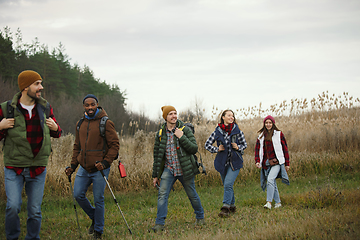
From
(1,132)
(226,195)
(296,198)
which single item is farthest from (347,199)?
(1,132)

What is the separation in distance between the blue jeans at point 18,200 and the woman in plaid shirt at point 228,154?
354 centimetres

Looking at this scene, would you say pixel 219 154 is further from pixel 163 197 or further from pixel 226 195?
pixel 163 197

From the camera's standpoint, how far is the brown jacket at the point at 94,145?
15.6 ft

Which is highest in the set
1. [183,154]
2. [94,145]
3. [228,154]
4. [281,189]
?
[94,145]

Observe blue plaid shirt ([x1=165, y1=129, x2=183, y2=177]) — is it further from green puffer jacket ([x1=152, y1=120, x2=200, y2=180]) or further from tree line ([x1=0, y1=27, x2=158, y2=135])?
tree line ([x1=0, y1=27, x2=158, y2=135])

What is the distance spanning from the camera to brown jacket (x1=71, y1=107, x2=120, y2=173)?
477cm

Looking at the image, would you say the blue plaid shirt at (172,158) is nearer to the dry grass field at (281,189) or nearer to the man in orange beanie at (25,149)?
the dry grass field at (281,189)

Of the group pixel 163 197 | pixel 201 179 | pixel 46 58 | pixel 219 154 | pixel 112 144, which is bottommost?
pixel 201 179

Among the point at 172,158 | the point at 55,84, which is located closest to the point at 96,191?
the point at 172,158

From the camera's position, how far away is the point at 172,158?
529cm

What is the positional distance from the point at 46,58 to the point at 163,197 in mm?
36040

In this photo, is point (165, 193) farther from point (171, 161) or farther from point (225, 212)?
point (225, 212)

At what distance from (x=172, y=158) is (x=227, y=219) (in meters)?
1.72

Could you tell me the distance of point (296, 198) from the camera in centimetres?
693
